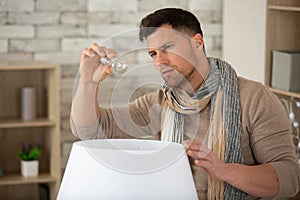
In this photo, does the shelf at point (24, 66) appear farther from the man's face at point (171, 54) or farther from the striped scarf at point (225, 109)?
the man's face at point (171, 54)

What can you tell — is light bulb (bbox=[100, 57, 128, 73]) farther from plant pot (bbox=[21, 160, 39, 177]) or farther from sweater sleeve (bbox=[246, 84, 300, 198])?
plant pot (bbox=[21, 160, 39, 177])

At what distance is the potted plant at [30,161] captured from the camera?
4.09 metres

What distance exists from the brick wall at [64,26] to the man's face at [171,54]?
2590 mm

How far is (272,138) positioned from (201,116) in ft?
0.72

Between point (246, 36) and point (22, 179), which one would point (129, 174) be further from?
point (246, 36)

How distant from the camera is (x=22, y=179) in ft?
13.3

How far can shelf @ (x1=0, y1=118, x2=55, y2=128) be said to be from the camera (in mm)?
3996

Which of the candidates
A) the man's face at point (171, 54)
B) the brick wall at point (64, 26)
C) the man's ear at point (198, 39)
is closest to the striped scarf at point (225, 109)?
the man's ear at point (198, 39)

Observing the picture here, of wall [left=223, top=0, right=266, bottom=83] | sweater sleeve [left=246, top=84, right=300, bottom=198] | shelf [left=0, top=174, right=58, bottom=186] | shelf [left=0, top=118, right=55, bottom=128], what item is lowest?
shelf [left=0, top=174, right=58, bottom=186]

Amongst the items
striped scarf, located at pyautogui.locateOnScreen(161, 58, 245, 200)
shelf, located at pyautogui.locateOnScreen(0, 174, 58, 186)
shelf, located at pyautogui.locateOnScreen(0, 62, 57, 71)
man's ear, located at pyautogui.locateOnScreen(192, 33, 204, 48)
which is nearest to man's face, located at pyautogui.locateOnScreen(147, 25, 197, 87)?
man's ear, located at pyautogui.locateOnScreen(192, 33, 204, 48)

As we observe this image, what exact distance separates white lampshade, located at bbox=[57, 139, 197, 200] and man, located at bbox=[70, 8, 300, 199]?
0.37 feet

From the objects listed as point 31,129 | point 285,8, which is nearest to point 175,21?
point 285,8

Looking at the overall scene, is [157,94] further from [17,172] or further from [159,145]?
[17,172]

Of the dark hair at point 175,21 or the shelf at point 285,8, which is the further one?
the shelf at point 285,8
